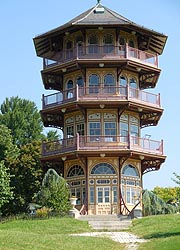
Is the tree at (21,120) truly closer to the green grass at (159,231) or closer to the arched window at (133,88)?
the arched window at (133,88)

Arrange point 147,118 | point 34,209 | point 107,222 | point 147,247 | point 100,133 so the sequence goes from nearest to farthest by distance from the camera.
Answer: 1. point 147,247
2. point 107,222
3. point 34,209
4. point 100,133
5. point 147,118

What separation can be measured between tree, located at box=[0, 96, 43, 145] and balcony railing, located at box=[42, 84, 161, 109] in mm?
22722

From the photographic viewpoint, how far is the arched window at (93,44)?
4241cm

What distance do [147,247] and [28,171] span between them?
2525 cm

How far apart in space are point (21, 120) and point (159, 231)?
40248 mm

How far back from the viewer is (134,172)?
139 feet

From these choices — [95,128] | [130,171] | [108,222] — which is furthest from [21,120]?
[108,222]

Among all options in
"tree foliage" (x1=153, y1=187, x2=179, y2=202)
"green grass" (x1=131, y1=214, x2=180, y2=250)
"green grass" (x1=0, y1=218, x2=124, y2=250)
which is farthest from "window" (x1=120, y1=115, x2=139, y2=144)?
"tree foliage" (x1=153, y1=187, x2=179, y2=202)

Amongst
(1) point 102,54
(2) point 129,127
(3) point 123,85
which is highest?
(1) point 102,54

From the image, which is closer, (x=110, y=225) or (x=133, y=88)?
(x=110, y=225)

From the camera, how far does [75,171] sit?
42.1m

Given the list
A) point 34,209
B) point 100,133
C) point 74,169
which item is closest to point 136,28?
point 100,133

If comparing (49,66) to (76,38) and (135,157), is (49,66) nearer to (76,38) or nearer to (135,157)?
(76,38)

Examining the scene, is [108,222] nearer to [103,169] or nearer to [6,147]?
[103,169]
